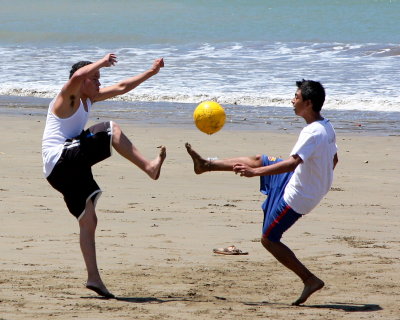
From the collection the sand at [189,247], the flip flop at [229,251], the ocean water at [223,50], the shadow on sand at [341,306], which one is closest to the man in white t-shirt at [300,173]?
the shadow on sand at [341,306]

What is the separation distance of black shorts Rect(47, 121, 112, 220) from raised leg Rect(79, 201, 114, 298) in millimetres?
51

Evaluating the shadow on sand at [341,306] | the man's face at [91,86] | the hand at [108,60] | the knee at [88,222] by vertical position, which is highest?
the hand at [108,60]

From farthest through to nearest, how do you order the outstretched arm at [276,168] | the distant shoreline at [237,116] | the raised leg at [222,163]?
the distant shoreline at [237,116] → the raised leg at [222,163] → the outstretched arm at [276,168]

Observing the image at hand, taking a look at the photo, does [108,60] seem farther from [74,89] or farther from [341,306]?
[341,306]

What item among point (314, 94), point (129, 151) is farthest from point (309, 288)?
point (129, 151)

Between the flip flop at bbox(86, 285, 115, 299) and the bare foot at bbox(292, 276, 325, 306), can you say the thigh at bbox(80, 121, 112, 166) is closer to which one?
the flip flop at bbox(86, 285, 115, 299)

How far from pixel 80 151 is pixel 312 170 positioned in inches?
59.3

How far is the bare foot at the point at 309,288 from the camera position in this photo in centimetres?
585

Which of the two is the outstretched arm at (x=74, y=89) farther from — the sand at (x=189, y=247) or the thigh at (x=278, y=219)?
the thigh at (x=278, y=219)

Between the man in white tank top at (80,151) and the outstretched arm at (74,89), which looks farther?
the man in white tank top at (80,151)

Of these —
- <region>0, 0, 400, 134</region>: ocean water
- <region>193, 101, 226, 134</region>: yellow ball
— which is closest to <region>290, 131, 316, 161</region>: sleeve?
<region>193, 101, 226, 134</region>: yellow ball

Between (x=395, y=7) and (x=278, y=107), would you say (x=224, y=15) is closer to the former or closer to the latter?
(x=395, y=7)

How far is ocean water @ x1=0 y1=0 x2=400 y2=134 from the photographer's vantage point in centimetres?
1792

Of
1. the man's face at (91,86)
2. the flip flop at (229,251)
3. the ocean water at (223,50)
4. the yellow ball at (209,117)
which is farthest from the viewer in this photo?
the ocean water at (223,50)
